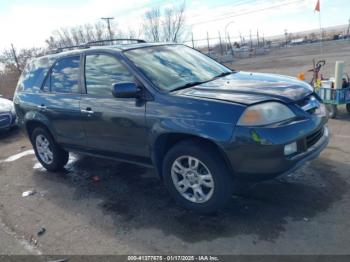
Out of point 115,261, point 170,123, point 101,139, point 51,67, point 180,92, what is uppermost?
point 51,67

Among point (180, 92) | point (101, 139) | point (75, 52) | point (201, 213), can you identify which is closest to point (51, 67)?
point (75, 52)

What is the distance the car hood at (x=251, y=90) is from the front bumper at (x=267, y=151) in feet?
1.02

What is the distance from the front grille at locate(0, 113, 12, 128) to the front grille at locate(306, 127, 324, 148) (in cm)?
797

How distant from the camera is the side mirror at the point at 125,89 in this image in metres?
3.62

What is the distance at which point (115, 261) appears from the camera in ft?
10.1

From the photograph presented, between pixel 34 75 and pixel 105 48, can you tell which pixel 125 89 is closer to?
pixel 105 48

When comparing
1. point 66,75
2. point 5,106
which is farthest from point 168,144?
point 5,106

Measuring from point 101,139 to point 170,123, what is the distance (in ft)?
4.25

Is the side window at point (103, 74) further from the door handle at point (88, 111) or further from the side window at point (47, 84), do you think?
the side window at point (47, 84)

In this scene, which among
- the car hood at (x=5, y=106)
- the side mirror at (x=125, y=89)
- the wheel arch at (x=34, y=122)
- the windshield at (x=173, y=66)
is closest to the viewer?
the side mirror at (x=125, y=89)

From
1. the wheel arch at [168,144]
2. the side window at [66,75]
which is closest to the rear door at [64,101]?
the side window at [66,75]

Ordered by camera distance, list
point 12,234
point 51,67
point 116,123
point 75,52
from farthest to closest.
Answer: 1. point 51,67
2. point 75,52
3. point 116,123
4. point 12,234

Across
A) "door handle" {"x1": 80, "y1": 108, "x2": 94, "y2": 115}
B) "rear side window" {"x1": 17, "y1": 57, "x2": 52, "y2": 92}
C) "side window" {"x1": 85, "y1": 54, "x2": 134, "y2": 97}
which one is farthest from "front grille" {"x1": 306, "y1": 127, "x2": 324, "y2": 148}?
"rear side window" {"x1": 17, "y1": 57, "x2": 52, "y2": 92}

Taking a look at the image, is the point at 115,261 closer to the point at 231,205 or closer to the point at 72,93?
the point at 231,205
